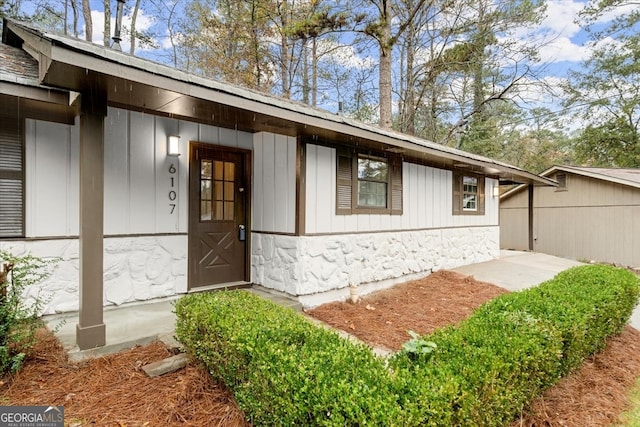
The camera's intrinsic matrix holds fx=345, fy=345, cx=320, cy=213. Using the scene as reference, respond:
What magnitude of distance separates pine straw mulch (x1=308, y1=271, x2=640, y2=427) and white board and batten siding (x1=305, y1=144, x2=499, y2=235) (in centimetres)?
118

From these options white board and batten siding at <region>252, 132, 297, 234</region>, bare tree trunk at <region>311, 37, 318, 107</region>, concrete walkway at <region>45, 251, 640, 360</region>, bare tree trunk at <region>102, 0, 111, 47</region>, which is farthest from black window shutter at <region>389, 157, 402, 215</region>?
bare tree trunk at <region>102, 0, 111, 47</region>

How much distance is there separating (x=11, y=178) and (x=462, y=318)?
19.2 ft

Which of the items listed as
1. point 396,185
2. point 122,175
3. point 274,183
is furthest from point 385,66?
point 122,175

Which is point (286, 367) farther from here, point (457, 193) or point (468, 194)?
point (468, 194)

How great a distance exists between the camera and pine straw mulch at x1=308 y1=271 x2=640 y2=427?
2842 millimetres

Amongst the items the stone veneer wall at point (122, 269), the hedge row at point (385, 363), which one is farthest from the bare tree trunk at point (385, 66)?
the hedge row at point (385, 363)

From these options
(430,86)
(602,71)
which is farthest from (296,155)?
(602,71)

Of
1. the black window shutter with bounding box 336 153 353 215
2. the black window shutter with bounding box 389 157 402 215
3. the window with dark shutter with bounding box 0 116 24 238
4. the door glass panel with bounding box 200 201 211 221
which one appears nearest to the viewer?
the window with dark shutter with bounding box 0 116 24 238

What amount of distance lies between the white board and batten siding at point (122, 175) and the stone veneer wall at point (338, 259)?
1388mm

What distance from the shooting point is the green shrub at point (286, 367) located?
5.40 ft

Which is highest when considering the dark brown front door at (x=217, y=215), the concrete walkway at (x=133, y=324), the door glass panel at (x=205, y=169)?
the door glass panel at (x=205, y=169)

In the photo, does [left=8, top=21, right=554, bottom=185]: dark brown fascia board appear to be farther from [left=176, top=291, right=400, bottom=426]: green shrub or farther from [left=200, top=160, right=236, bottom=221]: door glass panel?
[left=176, top=291, right=400, bottom=426]: green shrub

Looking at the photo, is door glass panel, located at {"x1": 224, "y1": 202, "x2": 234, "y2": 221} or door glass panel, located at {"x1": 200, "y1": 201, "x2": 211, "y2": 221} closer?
door glass panel, located at {"x1": 200, "y1": 201, "x2": 211, "y2": 221}

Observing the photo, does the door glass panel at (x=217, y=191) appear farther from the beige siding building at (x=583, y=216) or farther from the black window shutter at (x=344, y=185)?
the beige siding building at (x=583, y=216)
